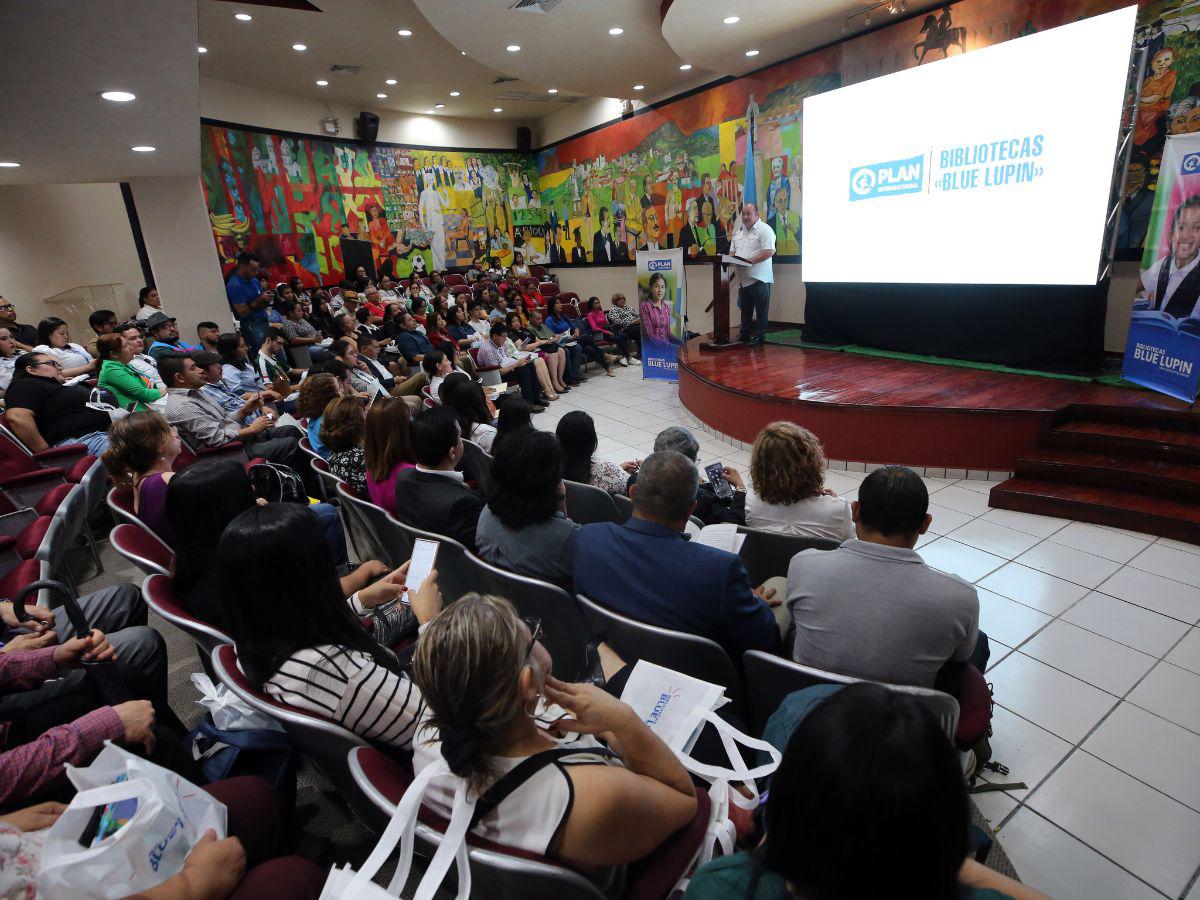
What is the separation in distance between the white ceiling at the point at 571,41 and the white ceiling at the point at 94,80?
2.68m

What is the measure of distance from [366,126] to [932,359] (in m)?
9.83

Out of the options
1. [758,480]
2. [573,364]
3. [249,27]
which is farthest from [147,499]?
[249,27]

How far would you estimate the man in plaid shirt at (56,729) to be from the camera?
1.19 metres

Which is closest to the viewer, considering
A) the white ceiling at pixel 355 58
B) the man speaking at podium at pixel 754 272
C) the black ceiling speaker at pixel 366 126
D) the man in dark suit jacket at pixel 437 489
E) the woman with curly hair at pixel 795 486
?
the woman with curly hair at pixel 795 486

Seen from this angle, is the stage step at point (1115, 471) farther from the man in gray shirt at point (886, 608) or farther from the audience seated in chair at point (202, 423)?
the audience seated in chair at point (202, 423)

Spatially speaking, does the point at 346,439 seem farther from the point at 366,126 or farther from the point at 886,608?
the point at 366,126

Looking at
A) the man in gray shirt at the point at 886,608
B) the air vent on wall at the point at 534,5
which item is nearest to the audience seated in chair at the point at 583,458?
the man in gray shirt at the point at 886,608

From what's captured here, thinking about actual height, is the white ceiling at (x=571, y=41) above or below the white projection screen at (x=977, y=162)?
above

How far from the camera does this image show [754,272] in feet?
22.2

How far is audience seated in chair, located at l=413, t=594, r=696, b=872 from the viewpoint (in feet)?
2.90

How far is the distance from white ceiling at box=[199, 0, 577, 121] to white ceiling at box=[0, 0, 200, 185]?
2300mm

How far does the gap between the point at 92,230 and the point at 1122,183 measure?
37.5 feet

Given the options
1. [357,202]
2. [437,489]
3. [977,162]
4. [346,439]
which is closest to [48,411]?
[346,439]

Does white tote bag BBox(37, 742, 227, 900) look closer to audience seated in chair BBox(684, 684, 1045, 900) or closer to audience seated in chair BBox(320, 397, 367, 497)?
audience seated in chair BBox(684, 684, 1045, 900)
